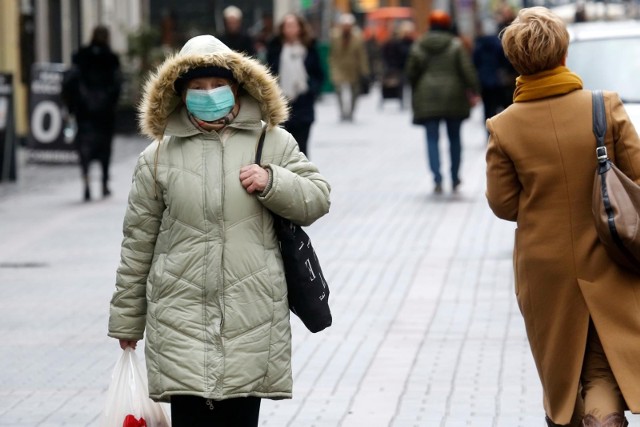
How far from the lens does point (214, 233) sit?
15.2 ft

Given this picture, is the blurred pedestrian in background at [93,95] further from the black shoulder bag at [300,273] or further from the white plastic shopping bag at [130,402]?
the black shoulder bag at [300,273]

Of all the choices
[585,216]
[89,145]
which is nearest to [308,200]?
[585,216]

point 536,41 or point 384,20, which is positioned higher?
point 536,41

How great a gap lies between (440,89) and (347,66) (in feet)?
50.9

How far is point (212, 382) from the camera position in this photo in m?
4.59

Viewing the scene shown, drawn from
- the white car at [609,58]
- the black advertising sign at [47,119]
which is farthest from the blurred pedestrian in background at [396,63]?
the white car at [609,58]

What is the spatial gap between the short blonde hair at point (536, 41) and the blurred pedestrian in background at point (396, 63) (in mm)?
28033

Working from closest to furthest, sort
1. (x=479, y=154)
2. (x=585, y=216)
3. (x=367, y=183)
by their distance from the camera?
(x=585, y=216) → (x=367, y=183) → (x=479, y=154)

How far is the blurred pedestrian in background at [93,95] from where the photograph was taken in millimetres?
16000

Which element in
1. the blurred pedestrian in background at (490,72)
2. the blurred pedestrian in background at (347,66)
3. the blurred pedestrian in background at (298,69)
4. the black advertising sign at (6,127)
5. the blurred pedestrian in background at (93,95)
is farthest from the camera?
the blurred pedestrian in background at (347,66)

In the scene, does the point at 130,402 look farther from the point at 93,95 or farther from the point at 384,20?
the point at 384,20

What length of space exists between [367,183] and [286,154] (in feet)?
42.6

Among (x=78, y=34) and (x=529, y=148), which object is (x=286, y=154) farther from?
(x=78, y=34)

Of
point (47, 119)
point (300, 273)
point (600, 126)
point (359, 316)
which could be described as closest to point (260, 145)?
point (300, 273)
